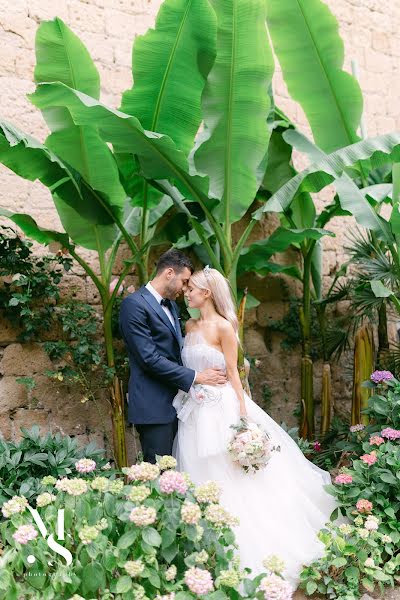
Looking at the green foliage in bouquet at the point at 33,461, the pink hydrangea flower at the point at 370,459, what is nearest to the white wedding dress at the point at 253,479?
the pink hydrangea flower at the point at 370,459

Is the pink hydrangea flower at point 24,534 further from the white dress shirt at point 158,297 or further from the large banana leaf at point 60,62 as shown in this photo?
the large banana leaf at point 60,62

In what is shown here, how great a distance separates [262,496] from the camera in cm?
346

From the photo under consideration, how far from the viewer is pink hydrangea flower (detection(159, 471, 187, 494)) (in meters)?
2.49

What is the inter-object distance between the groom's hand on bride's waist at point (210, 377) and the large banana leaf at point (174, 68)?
1691 mm

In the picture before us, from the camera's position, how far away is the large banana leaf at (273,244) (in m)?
4.65

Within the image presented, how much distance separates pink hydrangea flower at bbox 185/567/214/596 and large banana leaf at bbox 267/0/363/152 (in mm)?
4036

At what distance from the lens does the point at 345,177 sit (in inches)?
182

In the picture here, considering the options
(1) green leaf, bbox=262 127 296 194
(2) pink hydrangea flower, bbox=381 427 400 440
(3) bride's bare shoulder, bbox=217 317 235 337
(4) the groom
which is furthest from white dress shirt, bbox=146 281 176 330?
(1) green leaf, bbox=262 127 296 194

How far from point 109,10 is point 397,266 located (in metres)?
3.29

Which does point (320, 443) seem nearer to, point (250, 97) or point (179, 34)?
point (250, 97)

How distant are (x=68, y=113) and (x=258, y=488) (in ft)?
8.44

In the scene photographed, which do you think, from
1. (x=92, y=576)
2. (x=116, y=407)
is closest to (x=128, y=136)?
(x=116, y=407)

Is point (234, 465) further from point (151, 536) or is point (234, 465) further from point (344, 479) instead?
point (151, 536)

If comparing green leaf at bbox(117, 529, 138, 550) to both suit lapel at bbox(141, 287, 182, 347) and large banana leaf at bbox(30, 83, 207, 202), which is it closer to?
suit lapel at bbox(141, 287, 182, 347)
